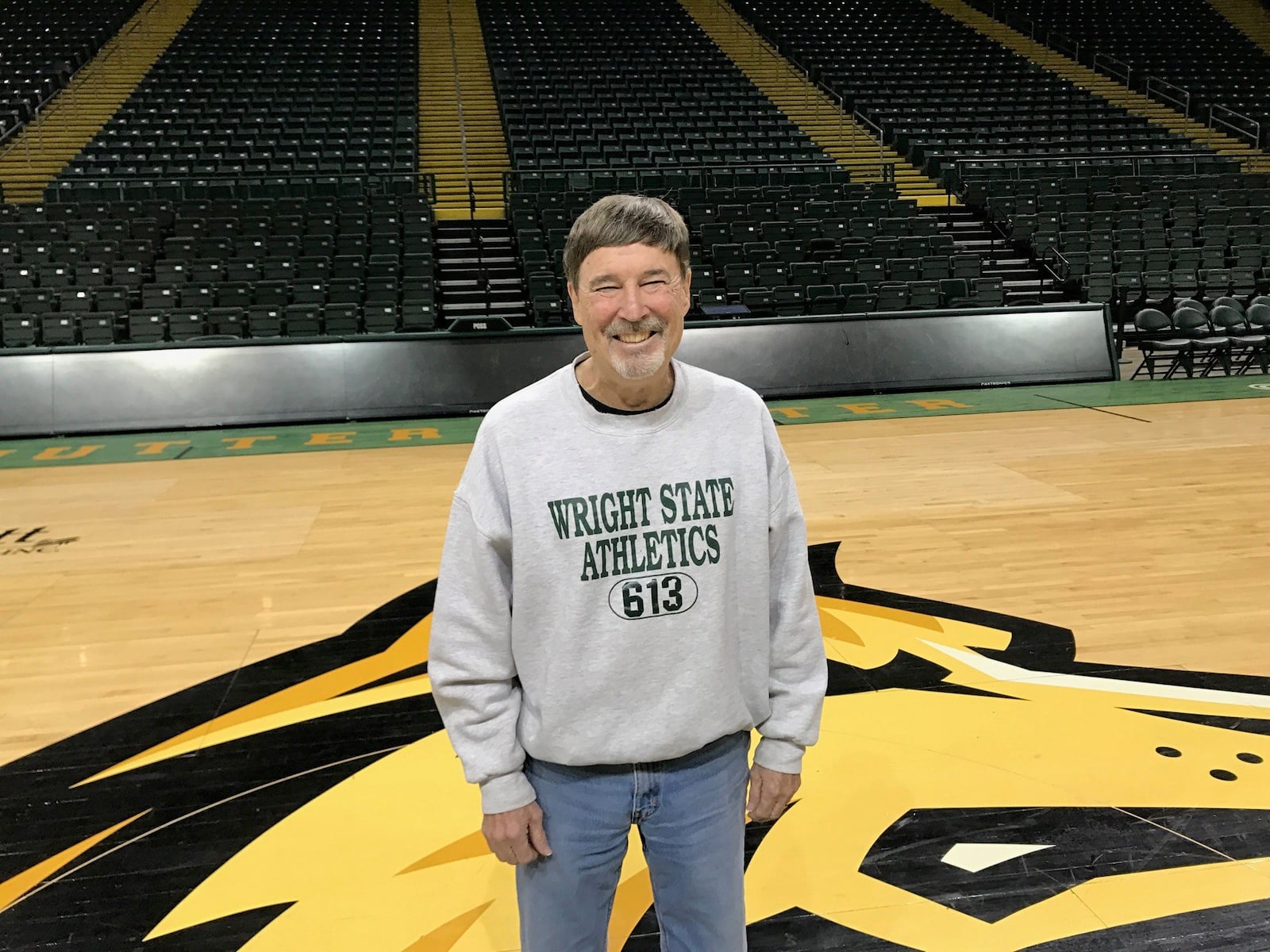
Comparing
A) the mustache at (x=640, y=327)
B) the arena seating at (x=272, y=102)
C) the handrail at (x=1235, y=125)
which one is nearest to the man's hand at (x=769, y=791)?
the mustache at (x=640, y=327)

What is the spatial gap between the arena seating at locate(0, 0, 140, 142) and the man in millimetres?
18102

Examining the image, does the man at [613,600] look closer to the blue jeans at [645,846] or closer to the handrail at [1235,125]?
the blue jeans at [645,846]

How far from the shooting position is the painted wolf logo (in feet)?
6.94

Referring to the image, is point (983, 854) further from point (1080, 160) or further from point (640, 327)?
point (1080, 160)

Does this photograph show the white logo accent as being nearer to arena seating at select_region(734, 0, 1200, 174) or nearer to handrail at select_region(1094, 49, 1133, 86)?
arena seating at select_region(734, 0, 1200, 174)

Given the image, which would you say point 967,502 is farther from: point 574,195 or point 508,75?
point 508,75

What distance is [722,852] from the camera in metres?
1.44

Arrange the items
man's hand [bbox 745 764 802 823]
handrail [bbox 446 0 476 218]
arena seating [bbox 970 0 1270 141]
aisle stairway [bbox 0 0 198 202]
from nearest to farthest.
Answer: man's hand [bbox 745 764 802 823] → handrail [bbox 446 0 476 218] → aisle stairway [bbox 0 0 198 202] → arena seating [bbox 970 0 1270 141]

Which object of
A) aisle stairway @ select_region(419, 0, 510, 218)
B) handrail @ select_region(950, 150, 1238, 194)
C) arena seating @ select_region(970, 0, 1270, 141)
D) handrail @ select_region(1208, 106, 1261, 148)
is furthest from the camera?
arena seating @ select_region(970, 0, 1270, 141)

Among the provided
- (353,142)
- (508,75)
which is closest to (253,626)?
(353,142)

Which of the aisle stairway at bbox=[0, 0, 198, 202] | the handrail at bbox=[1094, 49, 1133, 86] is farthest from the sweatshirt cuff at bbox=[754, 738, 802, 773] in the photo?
the handrail at bbox=[1094, 49, 1133, 86]

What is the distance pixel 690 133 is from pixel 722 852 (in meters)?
16.0

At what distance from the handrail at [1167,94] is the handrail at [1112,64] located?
1.80 feet

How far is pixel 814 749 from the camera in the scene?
2.84 metres
